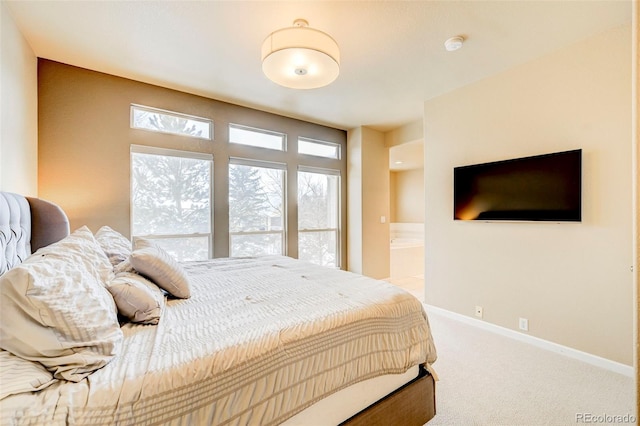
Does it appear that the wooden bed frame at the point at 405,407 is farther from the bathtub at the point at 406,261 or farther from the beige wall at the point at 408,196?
the beige wall at the point at 408,196

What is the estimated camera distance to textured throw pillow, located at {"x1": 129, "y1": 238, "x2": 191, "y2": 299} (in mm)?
1503

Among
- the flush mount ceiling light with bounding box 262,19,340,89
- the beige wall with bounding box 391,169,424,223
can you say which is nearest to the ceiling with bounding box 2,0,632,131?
the flush mount ceiling light with bounding box 262,19,340,89

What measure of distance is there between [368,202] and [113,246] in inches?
146

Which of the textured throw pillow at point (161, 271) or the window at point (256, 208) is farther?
the window at point (256, 208)

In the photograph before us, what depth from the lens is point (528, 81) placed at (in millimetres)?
2670

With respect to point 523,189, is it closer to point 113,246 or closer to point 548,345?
point 548,345

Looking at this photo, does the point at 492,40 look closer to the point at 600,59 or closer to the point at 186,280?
the point at 600,59

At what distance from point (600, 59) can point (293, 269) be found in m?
3.13

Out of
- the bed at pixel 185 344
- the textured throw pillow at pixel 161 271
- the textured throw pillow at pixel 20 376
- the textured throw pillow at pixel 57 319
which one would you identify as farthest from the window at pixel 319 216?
the textured throw pillow at pixel 20 376

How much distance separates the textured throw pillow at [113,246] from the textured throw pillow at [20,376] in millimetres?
987

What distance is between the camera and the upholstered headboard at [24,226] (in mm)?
1430

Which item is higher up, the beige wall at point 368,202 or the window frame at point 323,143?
the window frame at point 323,143

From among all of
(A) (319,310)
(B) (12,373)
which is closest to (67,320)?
(B) (12,373)

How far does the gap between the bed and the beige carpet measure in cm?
40
